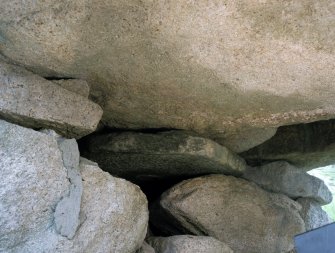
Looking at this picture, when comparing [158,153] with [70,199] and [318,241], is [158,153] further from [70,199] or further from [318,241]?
[318,241]

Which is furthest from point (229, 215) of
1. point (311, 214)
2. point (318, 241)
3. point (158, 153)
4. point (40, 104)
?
point (40, 104)

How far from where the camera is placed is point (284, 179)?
4.00 m

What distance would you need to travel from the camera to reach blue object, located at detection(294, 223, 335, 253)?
1.85 metres

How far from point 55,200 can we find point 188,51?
104cm

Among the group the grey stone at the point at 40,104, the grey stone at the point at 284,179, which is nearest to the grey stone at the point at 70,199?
the grey stone at the point at 40,104

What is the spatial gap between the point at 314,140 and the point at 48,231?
2712 millimetres

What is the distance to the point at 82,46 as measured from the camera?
2258 mm

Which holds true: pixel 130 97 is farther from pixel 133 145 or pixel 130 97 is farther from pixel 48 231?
pixel 48 231

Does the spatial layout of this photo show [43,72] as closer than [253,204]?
Yes

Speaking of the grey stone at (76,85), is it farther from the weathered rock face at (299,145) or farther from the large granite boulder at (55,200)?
the weathered rock face at (299,145)

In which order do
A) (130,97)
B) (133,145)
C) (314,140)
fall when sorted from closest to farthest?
(130,97), (133,145), (314,140)

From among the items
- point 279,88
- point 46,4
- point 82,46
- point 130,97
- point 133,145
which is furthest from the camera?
point 133,145

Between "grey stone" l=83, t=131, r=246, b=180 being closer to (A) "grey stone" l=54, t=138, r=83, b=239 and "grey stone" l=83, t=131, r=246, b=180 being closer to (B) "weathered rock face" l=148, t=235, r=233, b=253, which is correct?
(B) "weathered rock face" l=148, t=235, r=233, b=253

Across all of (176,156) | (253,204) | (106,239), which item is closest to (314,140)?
(253,204)
